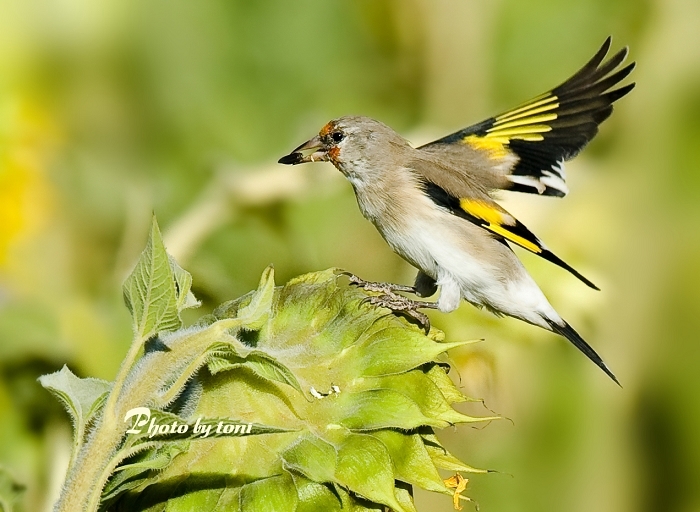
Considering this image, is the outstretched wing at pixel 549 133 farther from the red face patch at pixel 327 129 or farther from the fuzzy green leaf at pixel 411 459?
the fuzzy green leaf at pixel 411 459

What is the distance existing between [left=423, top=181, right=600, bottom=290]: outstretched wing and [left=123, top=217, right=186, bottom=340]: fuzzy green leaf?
54.7 inches

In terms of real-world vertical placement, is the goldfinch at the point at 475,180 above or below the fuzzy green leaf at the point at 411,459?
above

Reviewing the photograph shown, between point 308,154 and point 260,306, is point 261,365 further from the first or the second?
point 308,154

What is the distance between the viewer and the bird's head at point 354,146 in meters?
2.71

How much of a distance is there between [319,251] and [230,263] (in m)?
0.33

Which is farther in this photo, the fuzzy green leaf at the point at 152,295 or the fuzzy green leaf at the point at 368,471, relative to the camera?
the fuzzy green leaf at the point at 368,471

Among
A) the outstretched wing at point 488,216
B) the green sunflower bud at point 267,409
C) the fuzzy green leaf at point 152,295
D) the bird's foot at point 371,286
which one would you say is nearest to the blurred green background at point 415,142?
the outstretched wing at point 488,216

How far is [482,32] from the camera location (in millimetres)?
3836

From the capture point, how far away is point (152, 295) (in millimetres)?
1326

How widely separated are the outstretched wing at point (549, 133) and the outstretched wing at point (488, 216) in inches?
6.2

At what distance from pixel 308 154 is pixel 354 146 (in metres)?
0.16

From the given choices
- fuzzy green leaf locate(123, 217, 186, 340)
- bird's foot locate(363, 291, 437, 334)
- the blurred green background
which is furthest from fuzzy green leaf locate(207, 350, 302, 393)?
the blurred green background

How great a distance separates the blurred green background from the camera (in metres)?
2.83

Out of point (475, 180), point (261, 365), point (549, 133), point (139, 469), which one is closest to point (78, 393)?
point (139, 469)
